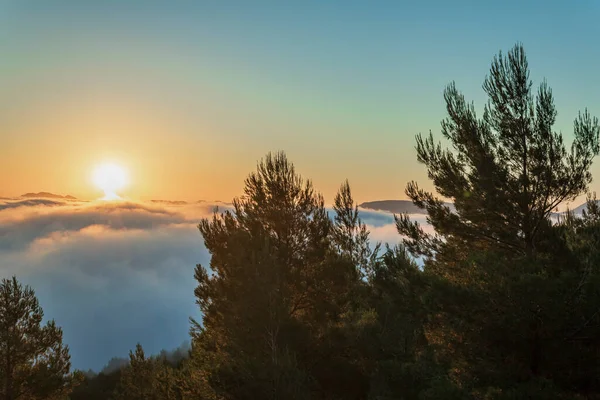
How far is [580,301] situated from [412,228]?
15.1ft

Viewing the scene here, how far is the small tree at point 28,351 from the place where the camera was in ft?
58.3

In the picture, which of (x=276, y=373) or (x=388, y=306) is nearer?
(x=276, y=373)

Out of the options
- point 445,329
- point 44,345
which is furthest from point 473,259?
point 44,345

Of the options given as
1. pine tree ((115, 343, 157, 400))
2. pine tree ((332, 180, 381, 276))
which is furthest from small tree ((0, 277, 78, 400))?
pine tree ((332, 180, 381, 276))

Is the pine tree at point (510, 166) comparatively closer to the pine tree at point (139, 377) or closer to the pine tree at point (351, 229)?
the pine tree at point (351, 229)

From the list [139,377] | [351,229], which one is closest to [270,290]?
[351,229]

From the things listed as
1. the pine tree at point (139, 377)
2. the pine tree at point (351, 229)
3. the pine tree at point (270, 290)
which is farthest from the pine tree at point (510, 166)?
the pine tree at point (139, 377)

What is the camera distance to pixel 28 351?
1841 cm

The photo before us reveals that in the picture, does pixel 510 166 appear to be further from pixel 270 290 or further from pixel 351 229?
pixel 351 229

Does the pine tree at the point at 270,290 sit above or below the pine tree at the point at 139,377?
above

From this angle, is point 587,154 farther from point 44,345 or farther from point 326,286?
point 44,345

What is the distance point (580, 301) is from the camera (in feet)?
26.0

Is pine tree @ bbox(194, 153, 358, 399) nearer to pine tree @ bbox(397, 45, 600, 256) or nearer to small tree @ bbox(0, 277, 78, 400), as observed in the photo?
pine tree @ bbox(397, 45, 600, 256)

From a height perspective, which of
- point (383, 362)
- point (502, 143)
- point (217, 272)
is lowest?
point (383, 362)
